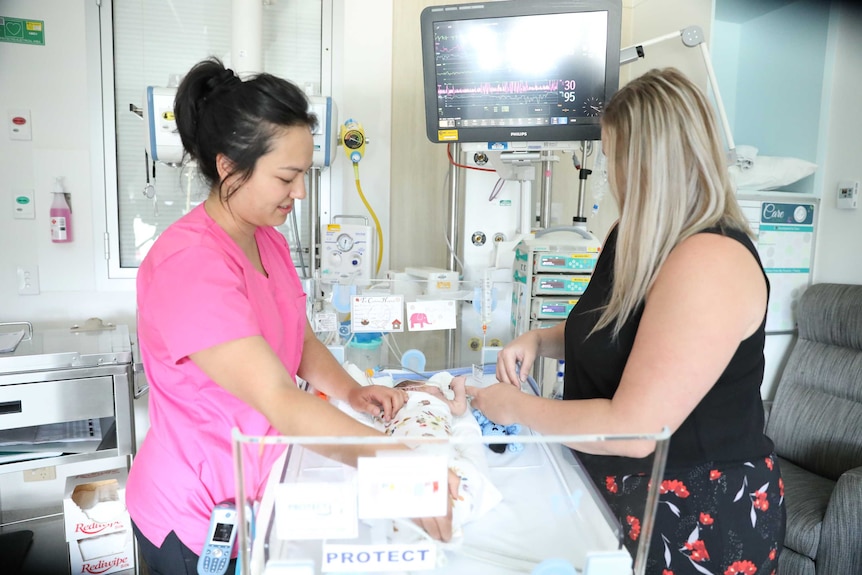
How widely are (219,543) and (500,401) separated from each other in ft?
1.64

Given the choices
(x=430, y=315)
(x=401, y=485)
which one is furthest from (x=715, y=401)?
(x=430, y=315)

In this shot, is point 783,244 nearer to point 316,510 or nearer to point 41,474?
point 316,510

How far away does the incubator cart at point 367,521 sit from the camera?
64 cm

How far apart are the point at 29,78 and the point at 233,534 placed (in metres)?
2.28

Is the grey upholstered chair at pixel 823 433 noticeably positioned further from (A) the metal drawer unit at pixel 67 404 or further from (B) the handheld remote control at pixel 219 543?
(A) the metal drawer unit at pixel 67 404

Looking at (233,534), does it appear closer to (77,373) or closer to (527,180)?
(77,373)

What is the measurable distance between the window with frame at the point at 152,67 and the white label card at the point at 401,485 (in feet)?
6.14

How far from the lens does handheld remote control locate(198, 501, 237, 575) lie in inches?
36.0

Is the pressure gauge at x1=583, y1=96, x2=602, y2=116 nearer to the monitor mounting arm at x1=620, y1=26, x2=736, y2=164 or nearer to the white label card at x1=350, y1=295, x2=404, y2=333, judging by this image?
the monitor mounting arm at x1=620, y1=26, x2=736, y2=164

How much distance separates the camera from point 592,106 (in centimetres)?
183

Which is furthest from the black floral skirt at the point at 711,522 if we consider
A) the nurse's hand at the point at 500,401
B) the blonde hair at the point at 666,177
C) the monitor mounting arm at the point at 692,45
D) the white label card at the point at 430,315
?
the monitor mounting arm at the point at 692,45

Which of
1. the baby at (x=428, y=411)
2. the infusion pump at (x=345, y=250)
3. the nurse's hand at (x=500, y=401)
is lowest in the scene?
the baby at (x=428, y=411)

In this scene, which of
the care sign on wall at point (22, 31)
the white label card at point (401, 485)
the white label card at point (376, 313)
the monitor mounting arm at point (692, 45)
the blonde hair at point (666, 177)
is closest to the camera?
the white label card at point (401, 485)

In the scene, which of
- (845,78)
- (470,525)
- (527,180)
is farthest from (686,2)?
(470,525)
